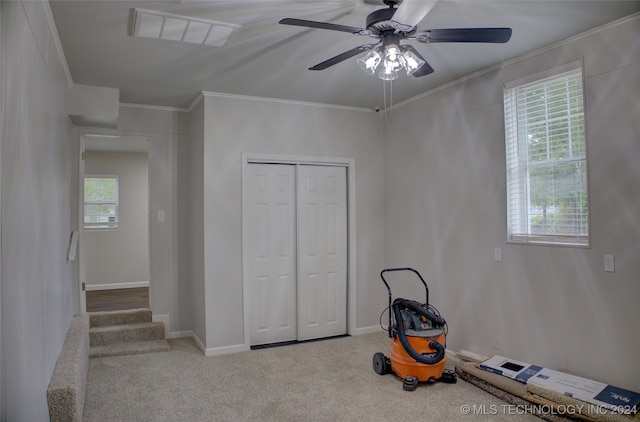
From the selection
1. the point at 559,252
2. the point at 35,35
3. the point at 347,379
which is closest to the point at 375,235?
the point at 347,379

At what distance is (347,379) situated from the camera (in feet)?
12.0

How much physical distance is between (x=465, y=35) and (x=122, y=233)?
7.23m

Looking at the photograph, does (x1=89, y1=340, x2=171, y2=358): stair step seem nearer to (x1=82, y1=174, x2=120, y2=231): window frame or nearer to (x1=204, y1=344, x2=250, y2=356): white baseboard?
(x1=204, y1=344, x2=250, y2=356): white baseboard

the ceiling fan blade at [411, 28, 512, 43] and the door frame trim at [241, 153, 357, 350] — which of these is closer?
the ceiling fan blade at [411, 28, 512, 43]

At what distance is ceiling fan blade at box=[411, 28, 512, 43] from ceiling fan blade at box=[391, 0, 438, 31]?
12 cm

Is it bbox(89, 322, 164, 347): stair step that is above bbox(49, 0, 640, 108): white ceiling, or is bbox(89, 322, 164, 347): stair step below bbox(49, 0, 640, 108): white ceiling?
below

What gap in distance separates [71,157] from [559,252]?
454cm

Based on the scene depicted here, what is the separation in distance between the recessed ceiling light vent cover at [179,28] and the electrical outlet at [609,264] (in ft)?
9.37

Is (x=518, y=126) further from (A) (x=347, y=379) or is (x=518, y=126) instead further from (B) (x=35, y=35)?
(B) (x=35, y=35)

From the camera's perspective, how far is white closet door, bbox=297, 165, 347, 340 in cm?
483

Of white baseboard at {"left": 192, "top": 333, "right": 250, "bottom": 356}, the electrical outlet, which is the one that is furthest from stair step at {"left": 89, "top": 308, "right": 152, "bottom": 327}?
the electrical outlet

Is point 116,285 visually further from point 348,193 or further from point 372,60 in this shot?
point 372,60

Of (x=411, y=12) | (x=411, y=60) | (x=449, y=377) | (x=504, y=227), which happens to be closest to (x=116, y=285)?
(x=449, y=377)

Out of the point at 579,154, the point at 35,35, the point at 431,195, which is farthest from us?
the point at 431,195
